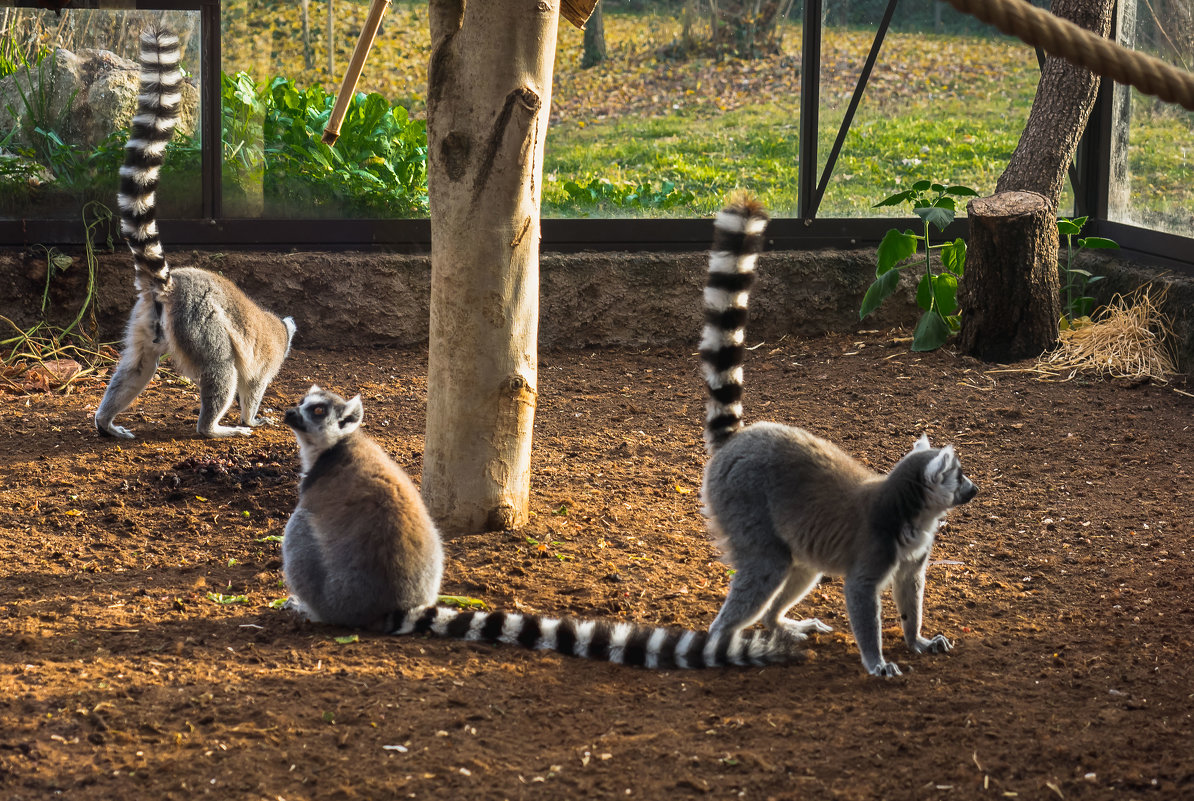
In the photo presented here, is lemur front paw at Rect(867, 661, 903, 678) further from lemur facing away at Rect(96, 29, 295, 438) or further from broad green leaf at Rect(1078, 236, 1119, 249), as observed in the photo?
broad green leaf at Rect(1078, 236, 1119, 249)

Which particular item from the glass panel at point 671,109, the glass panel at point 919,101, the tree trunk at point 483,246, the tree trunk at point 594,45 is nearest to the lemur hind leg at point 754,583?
the tree trunk at point 483,246

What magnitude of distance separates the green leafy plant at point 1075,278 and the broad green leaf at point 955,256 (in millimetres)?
644

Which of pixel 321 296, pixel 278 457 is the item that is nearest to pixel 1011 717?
pixel 278 457

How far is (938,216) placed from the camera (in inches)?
294

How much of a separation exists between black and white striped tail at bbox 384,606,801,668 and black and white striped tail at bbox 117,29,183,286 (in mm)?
3298

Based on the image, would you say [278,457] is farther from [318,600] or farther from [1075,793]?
[1075,793]

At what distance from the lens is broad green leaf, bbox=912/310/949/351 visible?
768 cm

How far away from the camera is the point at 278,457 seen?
223 inches

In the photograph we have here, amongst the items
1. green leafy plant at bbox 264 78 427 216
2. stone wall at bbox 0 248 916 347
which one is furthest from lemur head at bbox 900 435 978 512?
green leafy plant at bbox 264 78 427 216

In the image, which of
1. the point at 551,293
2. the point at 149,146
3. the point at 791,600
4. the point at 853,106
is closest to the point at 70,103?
the point at 149,146

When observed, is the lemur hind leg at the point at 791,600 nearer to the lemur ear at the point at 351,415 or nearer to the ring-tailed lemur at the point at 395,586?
the ring-tailed lemur at the point at 395,586

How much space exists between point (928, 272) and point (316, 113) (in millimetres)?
4539

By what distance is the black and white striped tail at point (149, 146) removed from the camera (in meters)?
5.75

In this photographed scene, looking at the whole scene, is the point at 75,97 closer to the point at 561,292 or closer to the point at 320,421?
the point at 561,292
